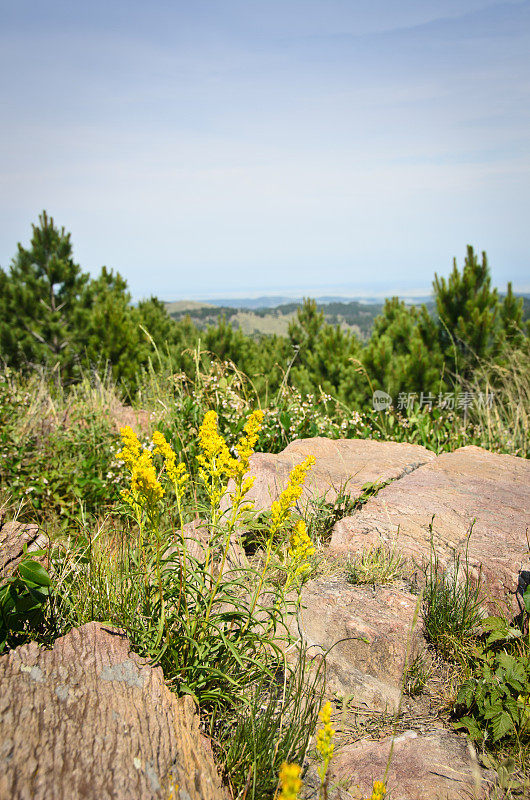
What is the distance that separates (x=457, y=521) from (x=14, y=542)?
2234 mm

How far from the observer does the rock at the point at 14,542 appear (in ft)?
6.57

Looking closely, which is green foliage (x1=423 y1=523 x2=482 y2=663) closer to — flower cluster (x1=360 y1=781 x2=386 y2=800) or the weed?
the weed

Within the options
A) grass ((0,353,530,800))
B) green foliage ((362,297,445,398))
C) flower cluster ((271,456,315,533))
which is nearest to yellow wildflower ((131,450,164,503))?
grass ((0,353,530,800))

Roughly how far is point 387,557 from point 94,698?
1.61 meters

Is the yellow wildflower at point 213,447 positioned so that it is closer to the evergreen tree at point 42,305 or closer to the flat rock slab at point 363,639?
the flat rock slab at point 363,639

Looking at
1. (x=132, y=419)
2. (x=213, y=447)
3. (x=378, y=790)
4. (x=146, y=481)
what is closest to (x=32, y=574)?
(x=146, y=481)

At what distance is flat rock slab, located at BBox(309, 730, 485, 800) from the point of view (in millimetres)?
1501

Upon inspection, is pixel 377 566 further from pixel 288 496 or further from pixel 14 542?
pixel 14 542

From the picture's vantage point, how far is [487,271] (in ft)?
26.4

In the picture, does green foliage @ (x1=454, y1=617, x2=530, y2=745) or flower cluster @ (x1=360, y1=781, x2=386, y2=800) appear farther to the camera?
green foliage @ (x1=454, y1=617, x2=530, y2=745)

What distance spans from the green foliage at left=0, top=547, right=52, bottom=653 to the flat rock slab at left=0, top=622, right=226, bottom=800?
210mm

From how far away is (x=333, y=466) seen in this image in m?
3.56

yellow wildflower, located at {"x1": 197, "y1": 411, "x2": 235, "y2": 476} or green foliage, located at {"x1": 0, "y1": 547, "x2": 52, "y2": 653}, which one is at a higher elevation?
yellow wildflower, located at {"x1": 197, "y1": 411, "x2": 235, "y2": 476}

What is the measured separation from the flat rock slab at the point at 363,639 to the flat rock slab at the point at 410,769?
258 mm
